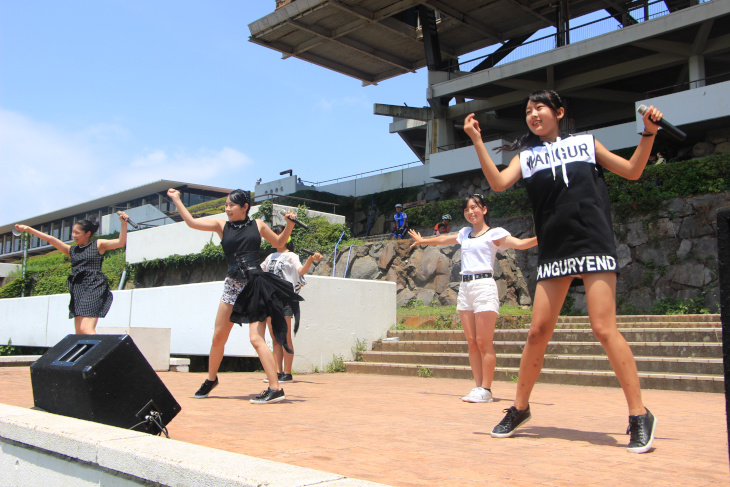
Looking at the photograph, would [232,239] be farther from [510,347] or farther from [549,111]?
[510,347]

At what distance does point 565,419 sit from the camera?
15.0 ft

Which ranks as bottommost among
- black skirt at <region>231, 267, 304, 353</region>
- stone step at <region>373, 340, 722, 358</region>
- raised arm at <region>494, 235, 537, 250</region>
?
stone step at <region>373, 340, 722, 358</region>

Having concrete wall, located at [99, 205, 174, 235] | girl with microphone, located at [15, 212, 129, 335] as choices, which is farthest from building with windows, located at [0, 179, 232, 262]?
girl with microphone, located at [15, 212, 129, 335]

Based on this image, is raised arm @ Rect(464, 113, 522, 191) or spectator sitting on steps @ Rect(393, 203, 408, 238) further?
spectator sitting on steps @ Rect(393, 203, 408, 238)

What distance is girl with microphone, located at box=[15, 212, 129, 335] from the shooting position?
6488 mm

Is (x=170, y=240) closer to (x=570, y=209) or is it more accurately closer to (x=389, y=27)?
(x=389, y=27)

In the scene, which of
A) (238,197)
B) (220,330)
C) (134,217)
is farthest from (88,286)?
(134,217)

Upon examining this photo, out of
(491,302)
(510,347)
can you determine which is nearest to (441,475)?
(491,302)

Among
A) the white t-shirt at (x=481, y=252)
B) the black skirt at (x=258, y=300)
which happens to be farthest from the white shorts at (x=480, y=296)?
the black skirt at (x=258, y=300)

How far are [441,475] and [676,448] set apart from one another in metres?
1.51

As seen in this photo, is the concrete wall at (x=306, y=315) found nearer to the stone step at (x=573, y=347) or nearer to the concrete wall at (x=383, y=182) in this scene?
the stone step at (x=573, y=347)

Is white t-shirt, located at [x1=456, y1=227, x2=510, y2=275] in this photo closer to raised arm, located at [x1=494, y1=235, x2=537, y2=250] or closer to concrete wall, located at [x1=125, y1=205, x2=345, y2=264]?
raised arm, located at [x1=494, y1=235, x2=537, y2=250]

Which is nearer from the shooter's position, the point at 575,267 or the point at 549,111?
the point at 575,267

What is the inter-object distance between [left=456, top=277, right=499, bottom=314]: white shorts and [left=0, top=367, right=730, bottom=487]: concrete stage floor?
2.89ft
